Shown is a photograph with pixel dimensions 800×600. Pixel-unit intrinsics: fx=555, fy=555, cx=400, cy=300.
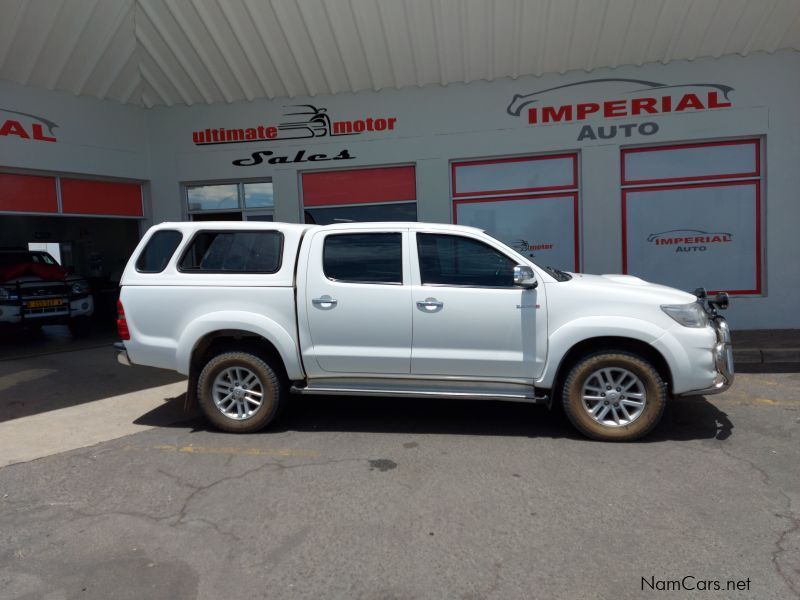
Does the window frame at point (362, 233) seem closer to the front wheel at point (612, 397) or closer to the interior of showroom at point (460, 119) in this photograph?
the front wheel at point (612, 397)

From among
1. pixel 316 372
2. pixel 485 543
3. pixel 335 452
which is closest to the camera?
pixel 485 543

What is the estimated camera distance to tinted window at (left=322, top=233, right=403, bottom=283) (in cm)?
507

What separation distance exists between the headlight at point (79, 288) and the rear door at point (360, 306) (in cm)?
842

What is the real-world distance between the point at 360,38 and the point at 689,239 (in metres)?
6.56

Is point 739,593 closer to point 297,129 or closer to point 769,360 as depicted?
point 769,360

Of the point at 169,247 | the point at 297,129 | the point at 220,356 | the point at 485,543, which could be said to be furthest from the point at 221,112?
the point at 485,543

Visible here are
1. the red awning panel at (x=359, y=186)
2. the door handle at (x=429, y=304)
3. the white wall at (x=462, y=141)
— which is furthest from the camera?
the red awning panel at (x=359, y=186)

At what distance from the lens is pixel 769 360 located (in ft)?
24.6

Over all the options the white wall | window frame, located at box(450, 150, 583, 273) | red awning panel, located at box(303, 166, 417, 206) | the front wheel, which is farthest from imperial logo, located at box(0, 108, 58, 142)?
the front wheel

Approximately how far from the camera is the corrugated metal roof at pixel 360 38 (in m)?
8.69

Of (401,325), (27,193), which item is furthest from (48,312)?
(401,325)

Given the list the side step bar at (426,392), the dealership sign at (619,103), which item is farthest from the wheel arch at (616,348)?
the dealership sign at (619,103)

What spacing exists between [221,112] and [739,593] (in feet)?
35.1

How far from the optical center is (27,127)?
9344 millimetres
